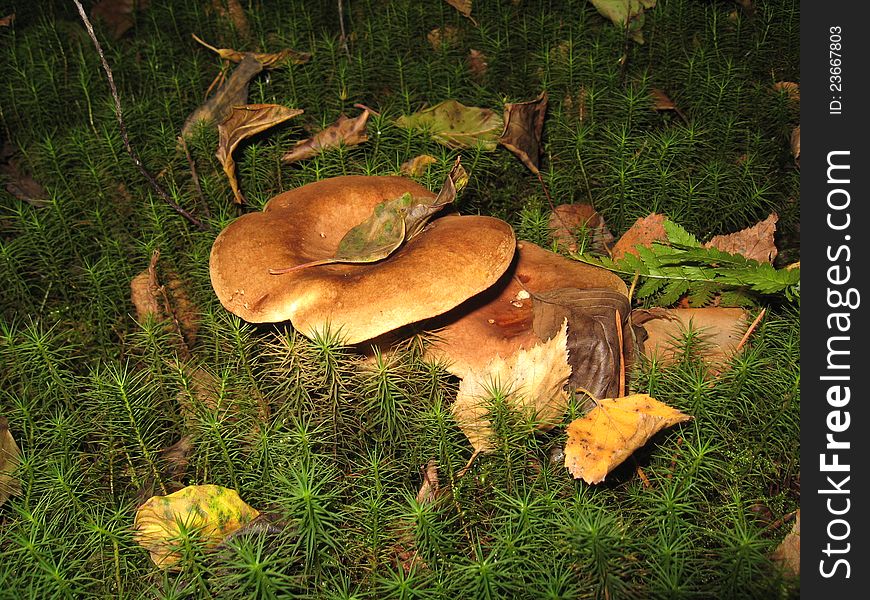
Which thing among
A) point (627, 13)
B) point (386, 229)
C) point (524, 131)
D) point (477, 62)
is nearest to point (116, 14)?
point (477, 62)

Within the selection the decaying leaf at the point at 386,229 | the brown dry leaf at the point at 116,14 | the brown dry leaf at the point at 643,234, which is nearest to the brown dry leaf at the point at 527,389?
the decaying leaf at the point at 386,229

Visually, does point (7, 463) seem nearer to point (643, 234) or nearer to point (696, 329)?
point (696, 329)

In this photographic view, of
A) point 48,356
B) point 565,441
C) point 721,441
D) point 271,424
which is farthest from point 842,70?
point 48,356

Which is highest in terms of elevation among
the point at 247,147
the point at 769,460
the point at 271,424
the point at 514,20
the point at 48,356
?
the point at 514,20

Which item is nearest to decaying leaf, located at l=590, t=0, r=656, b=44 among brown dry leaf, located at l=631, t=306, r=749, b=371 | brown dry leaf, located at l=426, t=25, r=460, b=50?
brown dry leaf, located at l=426, t=25, r=460, b=50

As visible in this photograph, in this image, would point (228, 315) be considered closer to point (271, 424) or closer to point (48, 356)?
point (271, 424)

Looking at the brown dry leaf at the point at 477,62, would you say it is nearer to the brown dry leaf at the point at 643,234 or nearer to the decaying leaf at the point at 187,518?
the brown dry leaf at the point at 643,234

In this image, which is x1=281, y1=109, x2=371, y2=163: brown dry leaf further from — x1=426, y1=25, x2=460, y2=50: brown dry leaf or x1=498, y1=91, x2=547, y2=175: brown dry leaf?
x1=426, y1=25, x2=460, y2=50: brown dry leaf
